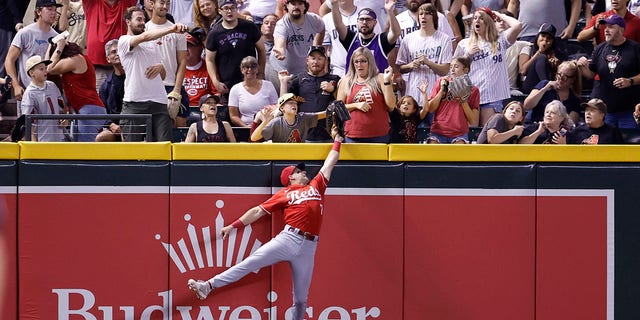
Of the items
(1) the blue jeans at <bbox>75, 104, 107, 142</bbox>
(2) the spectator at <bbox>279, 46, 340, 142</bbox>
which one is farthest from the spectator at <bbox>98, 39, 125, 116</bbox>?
(2) the spectator at <bbox>279, 46, 340, 142</bbox>

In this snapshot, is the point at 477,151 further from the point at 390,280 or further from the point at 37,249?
the point at 37,249

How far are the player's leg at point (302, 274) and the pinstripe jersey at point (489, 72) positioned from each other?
4.05 meters

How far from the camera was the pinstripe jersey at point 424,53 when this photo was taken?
16469 millimetres

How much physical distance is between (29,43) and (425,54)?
198 inches

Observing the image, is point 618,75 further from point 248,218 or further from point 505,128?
point 248,218

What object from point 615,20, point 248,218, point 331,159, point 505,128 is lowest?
point 248,218

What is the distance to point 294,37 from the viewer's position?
17.1 meters

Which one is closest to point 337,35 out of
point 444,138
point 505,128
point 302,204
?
point 444,138

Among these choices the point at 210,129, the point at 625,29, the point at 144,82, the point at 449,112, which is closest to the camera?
the point at 210,129

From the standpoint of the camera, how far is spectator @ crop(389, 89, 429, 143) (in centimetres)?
1529

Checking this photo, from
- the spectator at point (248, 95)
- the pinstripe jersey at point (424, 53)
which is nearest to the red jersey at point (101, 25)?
the spectator at point (248, 95)

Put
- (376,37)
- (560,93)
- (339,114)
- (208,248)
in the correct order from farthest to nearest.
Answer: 1. (376,37)
2. (560,93)
3. (339,114)
4. (208,248)

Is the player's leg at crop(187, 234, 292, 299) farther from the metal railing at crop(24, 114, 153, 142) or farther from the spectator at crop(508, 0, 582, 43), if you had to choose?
the spectator at crop(508, 0, 582, 43)

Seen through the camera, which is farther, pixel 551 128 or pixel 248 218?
pixel 551 128
